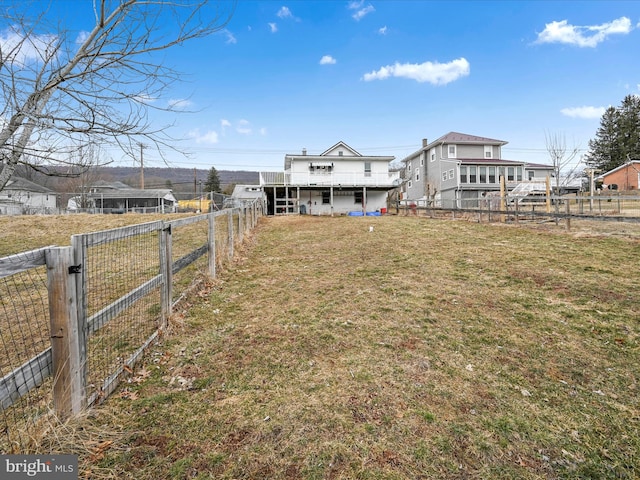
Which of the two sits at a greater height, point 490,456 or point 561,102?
point 561,102

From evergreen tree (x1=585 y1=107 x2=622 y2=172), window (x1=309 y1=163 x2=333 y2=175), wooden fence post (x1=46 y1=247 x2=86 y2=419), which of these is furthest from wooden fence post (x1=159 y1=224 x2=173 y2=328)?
evergreen tree (x1=585 y1=107 x2=622 y2=172)

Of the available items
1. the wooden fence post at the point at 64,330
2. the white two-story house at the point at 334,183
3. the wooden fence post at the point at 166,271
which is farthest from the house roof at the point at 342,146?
the wooden fence post at the point at 64,330

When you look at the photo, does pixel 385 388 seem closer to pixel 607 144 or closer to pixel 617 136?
pixel 607 144

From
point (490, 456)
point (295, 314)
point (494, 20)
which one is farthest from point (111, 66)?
point (494, 20)

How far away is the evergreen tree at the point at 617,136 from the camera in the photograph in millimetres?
49963

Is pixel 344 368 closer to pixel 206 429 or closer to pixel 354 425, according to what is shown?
pixel 354 425

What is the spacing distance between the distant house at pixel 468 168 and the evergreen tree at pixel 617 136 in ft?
92.2

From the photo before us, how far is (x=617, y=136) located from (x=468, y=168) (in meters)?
41.5

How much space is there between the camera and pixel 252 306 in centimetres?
479

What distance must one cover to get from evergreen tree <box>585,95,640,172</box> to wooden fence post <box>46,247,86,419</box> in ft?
222

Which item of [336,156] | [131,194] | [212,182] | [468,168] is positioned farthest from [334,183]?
[212,182]

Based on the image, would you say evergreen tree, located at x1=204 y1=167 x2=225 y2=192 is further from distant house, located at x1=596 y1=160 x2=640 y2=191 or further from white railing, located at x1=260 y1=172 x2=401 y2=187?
distant house, located at x1=596 y1=160 x2=640 y2=191

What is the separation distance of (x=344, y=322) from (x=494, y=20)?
831 inches

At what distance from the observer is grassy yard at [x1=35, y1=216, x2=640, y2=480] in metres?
1.93
